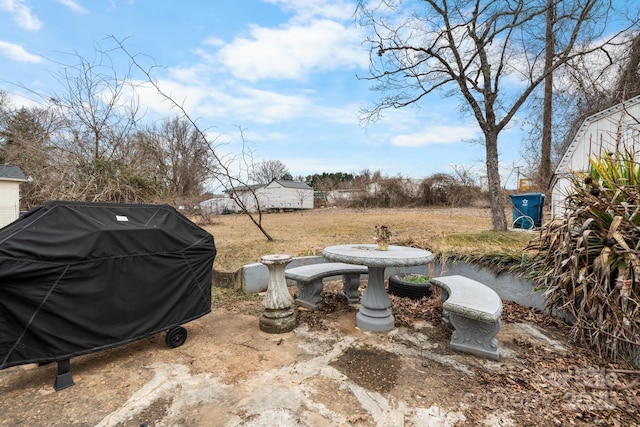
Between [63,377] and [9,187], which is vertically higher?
[9,187]

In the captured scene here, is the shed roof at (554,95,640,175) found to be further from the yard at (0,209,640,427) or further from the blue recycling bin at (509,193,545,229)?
the yard at (0,209,640,427)

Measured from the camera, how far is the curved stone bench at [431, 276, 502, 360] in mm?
2471

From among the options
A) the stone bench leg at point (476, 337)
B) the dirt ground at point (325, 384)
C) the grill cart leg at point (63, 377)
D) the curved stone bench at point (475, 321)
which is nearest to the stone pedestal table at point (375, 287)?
the dirt ground at point (325, 384)

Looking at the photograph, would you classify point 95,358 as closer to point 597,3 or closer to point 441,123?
point 441,123

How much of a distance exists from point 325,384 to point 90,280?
185 cm

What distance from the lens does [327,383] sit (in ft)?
7.21

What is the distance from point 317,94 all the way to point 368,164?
16.3 meters

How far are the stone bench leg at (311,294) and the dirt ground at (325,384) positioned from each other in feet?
2.11

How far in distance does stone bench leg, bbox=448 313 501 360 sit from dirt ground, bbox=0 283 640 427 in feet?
0.28

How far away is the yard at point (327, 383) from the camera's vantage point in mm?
1852

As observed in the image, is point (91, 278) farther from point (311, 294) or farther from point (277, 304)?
point (311, 294)

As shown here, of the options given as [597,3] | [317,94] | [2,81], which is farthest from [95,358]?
[597,3]

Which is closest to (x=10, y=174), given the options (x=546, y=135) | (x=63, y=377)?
(x=63, y=377)

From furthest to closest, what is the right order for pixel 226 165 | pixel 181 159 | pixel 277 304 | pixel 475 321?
pixel 181 159, pixel 226 165, pixel 277 304, pixel 475 321
